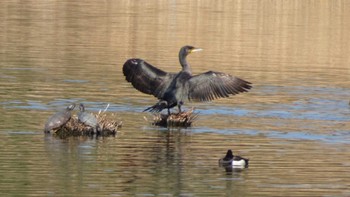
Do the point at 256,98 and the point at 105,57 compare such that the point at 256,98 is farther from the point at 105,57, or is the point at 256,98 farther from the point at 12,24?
the point at 12,24

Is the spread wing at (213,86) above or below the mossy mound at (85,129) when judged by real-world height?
above

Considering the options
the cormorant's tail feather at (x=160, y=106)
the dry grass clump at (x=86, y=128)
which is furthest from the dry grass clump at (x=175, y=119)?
the dry grass clump at (x=86, y=128)

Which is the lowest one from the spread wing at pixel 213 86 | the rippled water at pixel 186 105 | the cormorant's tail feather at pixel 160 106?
the rippled water at pixel 186 105

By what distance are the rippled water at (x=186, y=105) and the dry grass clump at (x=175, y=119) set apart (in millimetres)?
202

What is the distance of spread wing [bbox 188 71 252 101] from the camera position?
2350 centimetres

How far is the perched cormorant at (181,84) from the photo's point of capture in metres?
23.5

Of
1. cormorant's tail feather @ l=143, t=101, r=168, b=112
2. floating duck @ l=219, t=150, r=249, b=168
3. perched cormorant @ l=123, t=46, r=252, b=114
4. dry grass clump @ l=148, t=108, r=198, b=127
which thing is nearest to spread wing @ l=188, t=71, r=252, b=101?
perched cormorant @ l=123, t=46, r=252, b=114

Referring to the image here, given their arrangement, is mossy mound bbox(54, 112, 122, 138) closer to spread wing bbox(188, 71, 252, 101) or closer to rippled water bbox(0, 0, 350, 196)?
rippled water bbox(0, 0, 350, 196)

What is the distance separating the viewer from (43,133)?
22094 mm

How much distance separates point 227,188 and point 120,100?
32.5ft

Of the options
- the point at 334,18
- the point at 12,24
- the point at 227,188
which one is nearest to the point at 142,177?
the point at 227,188

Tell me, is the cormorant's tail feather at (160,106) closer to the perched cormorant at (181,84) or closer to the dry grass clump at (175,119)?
the perched cormorant at (181,84)

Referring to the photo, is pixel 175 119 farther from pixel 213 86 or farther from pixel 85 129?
pixel 85 129

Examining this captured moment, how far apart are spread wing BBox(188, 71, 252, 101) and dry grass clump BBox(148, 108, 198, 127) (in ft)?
1.19
